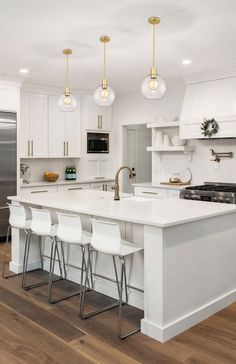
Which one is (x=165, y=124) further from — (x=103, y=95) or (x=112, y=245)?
(x=112, y=245)

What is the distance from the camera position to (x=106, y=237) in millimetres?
2979

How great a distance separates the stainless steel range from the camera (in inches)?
201

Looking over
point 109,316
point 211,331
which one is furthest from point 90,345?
point 211,331

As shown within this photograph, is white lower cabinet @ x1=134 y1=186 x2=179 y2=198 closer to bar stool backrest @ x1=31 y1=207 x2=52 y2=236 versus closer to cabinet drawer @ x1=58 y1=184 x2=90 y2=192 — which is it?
cabinet drawer @ x1=58 y1=184 x2=90 y2=192

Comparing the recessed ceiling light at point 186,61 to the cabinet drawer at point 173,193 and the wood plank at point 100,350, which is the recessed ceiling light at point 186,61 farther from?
the wood plank at point 100,350

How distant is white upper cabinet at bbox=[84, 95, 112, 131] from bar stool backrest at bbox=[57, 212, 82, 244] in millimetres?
3957

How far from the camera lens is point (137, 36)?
12.7 feet

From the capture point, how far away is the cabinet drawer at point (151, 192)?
19.6 feet

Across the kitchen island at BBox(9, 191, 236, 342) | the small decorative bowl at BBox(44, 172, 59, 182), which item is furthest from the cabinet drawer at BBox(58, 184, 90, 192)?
the kitchen island at BBox(9, 191, 236, 342)

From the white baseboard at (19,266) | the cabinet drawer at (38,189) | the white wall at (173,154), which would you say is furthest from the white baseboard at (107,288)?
the white wall at (173,154)

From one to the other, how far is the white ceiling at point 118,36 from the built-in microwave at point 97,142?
1650 millimetres

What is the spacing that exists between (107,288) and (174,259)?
1039 millimetres

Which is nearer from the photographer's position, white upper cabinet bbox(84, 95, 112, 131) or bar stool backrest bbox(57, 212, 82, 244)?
bar stool backrest bbox(57, 212, 82, 244)

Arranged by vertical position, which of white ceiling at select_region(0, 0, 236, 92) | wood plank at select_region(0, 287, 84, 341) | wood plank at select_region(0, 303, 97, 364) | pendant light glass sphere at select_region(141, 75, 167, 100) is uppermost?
white ceiling at select_region(0, 0, 236, 92)
